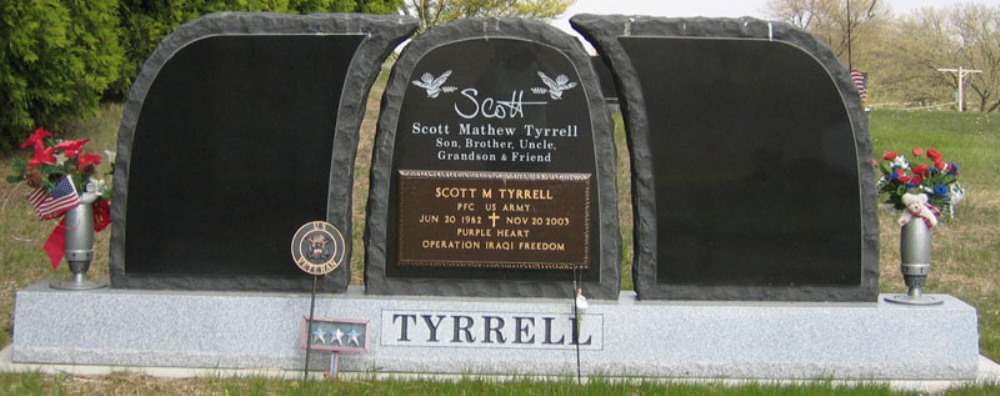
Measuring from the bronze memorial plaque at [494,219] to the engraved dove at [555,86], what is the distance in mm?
448

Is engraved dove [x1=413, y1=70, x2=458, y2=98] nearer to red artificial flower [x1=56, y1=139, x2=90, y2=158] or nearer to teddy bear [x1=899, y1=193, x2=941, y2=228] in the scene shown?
red artificial flower [x1=56, y1=139, x2=90, y2=158]

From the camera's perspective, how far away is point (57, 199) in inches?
249

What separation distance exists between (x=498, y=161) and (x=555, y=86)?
52 centimetres

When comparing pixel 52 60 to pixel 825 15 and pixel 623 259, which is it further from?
pixel 825 15

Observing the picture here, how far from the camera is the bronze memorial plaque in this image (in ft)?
20.2

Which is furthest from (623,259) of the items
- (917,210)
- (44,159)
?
(44,159)

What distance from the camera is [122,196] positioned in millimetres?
6285

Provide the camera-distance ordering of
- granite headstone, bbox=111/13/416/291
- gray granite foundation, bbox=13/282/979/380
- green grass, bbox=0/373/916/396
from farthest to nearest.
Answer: granite headstone, bbox=111/13/416/291, gray granite foundation, bbox=13/282/979/380, green grass, bbox=0/373/916/396

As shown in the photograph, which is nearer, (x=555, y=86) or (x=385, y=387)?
(x=385, y=387)

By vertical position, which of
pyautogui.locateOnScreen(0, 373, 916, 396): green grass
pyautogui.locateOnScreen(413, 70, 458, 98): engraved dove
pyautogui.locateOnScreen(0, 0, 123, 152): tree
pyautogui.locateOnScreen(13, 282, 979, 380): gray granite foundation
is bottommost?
pyautogui.locateOnScreen(0, 373, 916, 396): green grass

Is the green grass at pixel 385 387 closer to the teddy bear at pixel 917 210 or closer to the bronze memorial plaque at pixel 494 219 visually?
the bronze memorial plaque at pixel 494 219

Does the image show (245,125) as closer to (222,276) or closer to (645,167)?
(222,276)

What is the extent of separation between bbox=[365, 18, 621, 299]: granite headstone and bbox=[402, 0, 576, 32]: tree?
2311 centimetres

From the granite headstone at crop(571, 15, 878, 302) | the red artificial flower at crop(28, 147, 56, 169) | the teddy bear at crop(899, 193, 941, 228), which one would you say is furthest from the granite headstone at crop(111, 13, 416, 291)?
the teddy bear at crop(899, 193, 941, 228)
